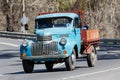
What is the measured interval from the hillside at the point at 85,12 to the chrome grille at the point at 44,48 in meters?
46.9

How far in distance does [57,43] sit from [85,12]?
51.6 m

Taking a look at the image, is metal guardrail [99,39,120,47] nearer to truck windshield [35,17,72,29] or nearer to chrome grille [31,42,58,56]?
truck windshield [35,17,72,29]

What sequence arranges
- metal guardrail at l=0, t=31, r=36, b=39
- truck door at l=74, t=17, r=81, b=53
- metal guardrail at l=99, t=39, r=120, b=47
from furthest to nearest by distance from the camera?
1. metal guardrail at l=0, t=31, r=36, b=39
2. metal guardrail at l=99, t=39, r=120, b=47
3. truck door at l=74, t=17, r=81, b=53

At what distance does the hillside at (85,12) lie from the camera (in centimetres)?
6512

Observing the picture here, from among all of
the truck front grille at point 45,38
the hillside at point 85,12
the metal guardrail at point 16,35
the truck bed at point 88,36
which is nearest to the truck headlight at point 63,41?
the truck front grille at point 45,38

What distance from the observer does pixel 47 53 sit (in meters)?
17.8

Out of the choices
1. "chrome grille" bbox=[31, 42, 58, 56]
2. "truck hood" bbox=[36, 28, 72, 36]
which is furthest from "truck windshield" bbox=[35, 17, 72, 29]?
"chrome grille" bbox=[31, 42, 58, 56]

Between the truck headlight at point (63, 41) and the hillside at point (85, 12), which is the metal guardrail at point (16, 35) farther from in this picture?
the truck headlight at point (63, 41)

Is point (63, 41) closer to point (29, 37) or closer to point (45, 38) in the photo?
point (45, 38)

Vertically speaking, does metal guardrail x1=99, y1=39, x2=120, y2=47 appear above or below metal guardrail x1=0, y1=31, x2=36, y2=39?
below

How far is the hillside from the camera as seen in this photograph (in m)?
65.1

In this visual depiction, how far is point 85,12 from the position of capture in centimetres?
6900

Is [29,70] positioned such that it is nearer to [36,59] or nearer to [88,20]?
[36,59]

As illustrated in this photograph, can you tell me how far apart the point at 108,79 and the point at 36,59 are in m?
4.35
